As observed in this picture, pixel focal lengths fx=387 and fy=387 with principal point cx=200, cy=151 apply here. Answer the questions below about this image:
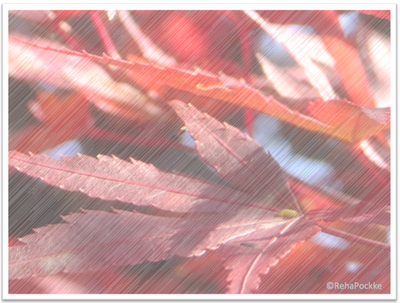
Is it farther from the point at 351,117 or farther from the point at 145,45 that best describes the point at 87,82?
the point at 351,117

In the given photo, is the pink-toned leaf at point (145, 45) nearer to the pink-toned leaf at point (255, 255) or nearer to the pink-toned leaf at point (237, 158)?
the pink-toned leaf at point (237, 158)

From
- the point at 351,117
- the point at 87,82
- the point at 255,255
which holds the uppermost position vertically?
the point at 87,82

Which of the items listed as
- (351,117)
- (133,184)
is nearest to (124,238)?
(133,184)

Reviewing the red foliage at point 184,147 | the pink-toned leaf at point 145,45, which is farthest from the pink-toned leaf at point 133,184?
the pink-toned leaf at point 145,45

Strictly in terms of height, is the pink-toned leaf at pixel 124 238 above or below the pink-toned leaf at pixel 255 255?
above

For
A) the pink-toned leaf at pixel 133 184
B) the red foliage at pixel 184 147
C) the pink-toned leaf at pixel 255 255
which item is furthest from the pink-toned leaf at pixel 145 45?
the pink-toned leaf at pixel 255 255

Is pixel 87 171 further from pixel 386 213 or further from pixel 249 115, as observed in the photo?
pixel 386 213

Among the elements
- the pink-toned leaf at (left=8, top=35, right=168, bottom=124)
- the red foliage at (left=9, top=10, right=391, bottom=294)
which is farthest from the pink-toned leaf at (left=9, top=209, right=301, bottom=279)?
the pink-toned leaf at (left=8, top=35, right=168, bottom=124)

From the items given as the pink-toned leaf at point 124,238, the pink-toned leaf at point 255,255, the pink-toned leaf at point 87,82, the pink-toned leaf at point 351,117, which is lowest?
the pink-toned leaf at point 255,255

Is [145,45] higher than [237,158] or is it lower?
higher

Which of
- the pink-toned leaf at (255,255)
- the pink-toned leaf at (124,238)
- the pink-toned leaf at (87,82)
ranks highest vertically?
the pink-toned leaf at (87,82)

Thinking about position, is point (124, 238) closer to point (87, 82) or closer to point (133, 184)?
point (133, 184)

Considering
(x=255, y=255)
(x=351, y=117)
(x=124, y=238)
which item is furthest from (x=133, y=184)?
(x=351, y=117)

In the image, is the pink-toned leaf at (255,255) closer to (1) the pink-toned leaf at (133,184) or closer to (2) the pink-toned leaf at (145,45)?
(1) the pink-toned leaf at (133,184)
